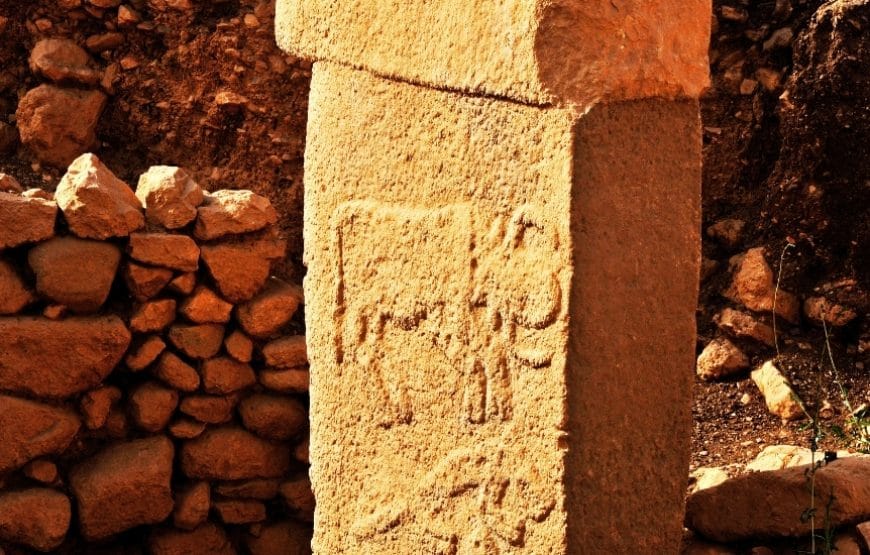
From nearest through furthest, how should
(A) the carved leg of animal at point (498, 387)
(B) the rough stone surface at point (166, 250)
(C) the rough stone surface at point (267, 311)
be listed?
1. (A) the carved leg of animal at point (498, 387)
2. (B) the rough stone surface at point (166, 250)
3. (C) the rough stone surface at point (267, 311)

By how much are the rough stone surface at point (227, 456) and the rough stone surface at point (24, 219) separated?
833 mm

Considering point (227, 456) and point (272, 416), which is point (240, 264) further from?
point (227, 456)

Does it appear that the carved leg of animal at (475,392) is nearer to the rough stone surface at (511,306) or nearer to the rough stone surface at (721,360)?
the rough stone surface at (511,306)

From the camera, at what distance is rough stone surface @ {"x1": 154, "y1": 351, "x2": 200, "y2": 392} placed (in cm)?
390

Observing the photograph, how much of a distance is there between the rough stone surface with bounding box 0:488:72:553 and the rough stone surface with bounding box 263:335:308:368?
29.8 inches

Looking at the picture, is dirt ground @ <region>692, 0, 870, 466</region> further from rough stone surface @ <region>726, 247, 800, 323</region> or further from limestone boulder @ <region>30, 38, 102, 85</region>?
limestone boulder @ <region>30, 38, 102, 85</region>

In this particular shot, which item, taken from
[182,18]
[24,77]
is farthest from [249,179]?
[24,77]

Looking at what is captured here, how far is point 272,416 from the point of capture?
4012 millimetres

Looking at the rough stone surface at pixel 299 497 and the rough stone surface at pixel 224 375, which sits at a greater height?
the rough stone surface at pixel 224 375

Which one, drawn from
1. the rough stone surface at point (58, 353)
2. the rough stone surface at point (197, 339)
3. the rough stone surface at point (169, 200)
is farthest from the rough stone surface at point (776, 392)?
the rough stone surface at point (58, 353)

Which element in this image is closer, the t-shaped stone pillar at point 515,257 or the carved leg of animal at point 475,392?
the t-shaped stone pillar at point 515,257

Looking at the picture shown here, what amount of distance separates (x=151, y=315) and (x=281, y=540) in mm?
874

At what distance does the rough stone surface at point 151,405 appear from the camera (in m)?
3.87

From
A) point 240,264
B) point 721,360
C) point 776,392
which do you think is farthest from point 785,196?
point 240,264
